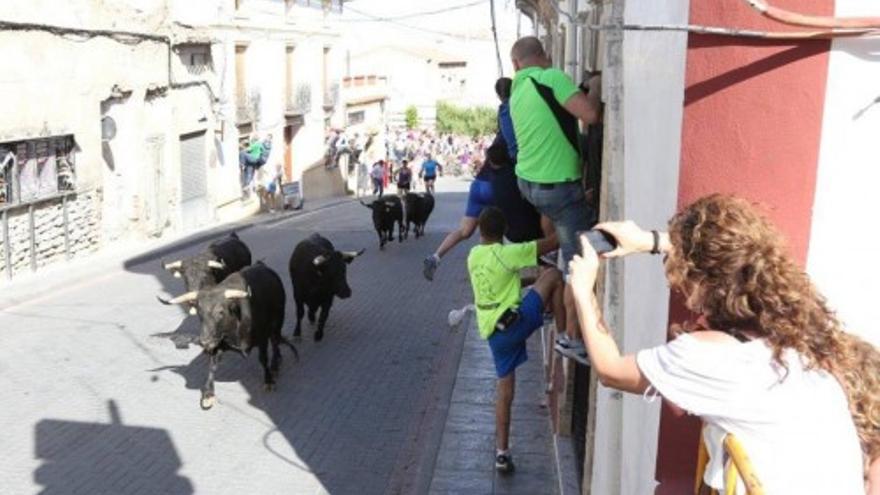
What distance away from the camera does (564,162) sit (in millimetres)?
5801

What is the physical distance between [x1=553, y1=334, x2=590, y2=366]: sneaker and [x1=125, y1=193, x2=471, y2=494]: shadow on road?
2.88 metres

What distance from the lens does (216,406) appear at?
9.65m

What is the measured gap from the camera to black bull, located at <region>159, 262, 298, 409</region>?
9.58 m

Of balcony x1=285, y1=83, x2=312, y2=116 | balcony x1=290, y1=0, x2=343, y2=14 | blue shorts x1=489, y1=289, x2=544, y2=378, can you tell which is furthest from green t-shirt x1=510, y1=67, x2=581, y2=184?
balcony x1=290, y1=0, x2=343, y2=14

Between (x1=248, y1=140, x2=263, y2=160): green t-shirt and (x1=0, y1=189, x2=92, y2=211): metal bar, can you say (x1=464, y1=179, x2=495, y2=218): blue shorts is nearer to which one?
(x1=0, y1=189, x2=92, y2=211): metal bar

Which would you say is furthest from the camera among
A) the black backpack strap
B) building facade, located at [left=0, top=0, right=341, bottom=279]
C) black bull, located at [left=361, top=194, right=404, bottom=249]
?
black bull, located at [left=361, top=194, right=404, bottom=249]

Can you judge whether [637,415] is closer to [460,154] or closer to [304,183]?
[304,183]

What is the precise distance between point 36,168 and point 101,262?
190 cm

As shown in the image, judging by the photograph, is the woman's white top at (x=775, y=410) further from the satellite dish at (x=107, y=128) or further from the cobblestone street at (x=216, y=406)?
the satellite dish at (x=107, y=128)

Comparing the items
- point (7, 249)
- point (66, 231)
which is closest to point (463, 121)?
point (66, 231)

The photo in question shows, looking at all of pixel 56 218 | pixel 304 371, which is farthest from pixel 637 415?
pixel 56 218

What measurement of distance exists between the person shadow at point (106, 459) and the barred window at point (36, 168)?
28.3 ft

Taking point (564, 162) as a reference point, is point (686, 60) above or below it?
above

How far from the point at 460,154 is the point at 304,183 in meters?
16.7
